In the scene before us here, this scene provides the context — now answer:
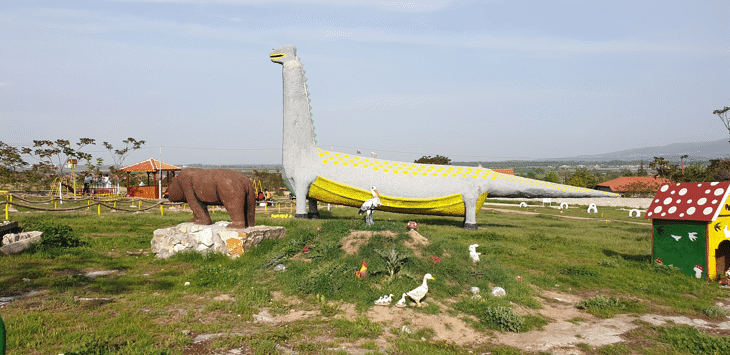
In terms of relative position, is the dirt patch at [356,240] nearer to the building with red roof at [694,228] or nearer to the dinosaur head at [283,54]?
the building with red roof at [694,228]

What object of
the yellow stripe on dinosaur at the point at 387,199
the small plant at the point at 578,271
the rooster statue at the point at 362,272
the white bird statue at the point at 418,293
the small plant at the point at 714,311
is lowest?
the small plant at the point at 714,311

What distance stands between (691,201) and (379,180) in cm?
989

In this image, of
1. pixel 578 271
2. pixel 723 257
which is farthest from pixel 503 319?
pixel 723 257

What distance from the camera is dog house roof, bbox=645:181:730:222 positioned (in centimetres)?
991

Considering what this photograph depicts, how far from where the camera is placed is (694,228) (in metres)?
10.1

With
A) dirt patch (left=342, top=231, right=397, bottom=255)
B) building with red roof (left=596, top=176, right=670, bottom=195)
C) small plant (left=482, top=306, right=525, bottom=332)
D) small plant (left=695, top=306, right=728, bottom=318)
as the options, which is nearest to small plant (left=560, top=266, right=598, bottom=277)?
small plant (left=695, top=306, right=728, bottom=318)

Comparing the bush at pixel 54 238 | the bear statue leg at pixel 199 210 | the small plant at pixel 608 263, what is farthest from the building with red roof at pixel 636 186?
the bush at pixel 54 238

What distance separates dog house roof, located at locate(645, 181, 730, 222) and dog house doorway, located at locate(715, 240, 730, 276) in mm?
1308

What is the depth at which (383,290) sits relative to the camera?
784cm

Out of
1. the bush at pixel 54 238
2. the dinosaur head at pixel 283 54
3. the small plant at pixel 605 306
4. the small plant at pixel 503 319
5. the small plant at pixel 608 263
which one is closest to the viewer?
the small plant at pixel 503 319

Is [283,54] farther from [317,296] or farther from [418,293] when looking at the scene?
[418,293]

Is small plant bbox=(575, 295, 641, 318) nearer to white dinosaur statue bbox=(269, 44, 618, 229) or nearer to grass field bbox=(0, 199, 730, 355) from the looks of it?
grass field bbox=(0, 199, 730, 355)

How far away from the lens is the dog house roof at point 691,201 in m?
9.91

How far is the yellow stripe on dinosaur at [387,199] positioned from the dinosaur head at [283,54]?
17.6 ft
